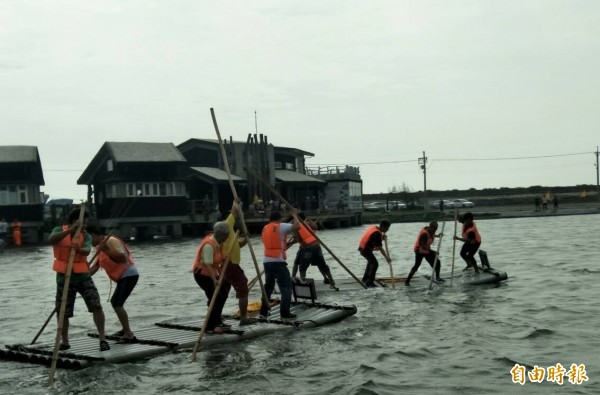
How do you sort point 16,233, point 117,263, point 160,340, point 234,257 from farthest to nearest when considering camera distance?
point 16,233, point 234,257, point 160,340, point 117,263

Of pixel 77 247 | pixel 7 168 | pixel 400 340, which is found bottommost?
pixel 400 340

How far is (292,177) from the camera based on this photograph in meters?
72.8

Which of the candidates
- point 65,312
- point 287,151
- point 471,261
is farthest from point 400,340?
point 287,151

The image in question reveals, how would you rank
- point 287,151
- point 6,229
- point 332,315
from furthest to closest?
1. point 287,151
2. point 6,229
3. point 332,315

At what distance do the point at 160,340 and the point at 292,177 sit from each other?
196ft

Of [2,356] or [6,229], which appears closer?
[2,356]

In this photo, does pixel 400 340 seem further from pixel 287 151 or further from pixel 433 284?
pixel 287 151

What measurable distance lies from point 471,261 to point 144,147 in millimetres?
41179

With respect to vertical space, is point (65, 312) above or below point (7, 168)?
below

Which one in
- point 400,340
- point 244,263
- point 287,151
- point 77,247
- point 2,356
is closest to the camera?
point 77,247

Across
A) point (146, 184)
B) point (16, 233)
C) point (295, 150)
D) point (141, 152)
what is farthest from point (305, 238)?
point (295, 150)

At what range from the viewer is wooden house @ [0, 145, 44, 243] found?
5500cm

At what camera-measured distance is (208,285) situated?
44.3ft

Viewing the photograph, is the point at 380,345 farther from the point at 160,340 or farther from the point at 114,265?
the point at 114,265
